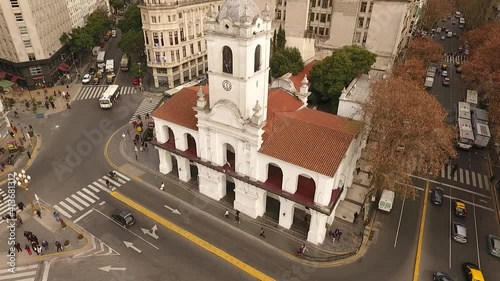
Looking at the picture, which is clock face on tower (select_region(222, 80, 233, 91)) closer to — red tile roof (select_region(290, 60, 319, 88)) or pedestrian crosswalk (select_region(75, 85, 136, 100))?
red tile roof (select_region(290, 60, 319, 88))

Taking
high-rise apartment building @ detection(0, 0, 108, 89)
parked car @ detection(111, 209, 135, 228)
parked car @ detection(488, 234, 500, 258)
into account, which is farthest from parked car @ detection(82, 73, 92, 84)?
parked car @ detection(488, 234, 500, 258)

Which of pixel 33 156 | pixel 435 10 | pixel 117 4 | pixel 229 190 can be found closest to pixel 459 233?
pixel 229 190

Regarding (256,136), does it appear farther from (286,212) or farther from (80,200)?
(80,200)

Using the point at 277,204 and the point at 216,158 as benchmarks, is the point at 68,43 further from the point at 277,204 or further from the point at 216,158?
the point at 277,204

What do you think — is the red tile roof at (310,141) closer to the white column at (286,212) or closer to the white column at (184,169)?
the white column at (286,212)

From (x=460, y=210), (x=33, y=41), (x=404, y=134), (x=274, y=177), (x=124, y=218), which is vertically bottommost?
(x=460, y=210)

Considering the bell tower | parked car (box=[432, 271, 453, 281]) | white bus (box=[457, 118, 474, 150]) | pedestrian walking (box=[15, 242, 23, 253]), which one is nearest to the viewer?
the bell tower
